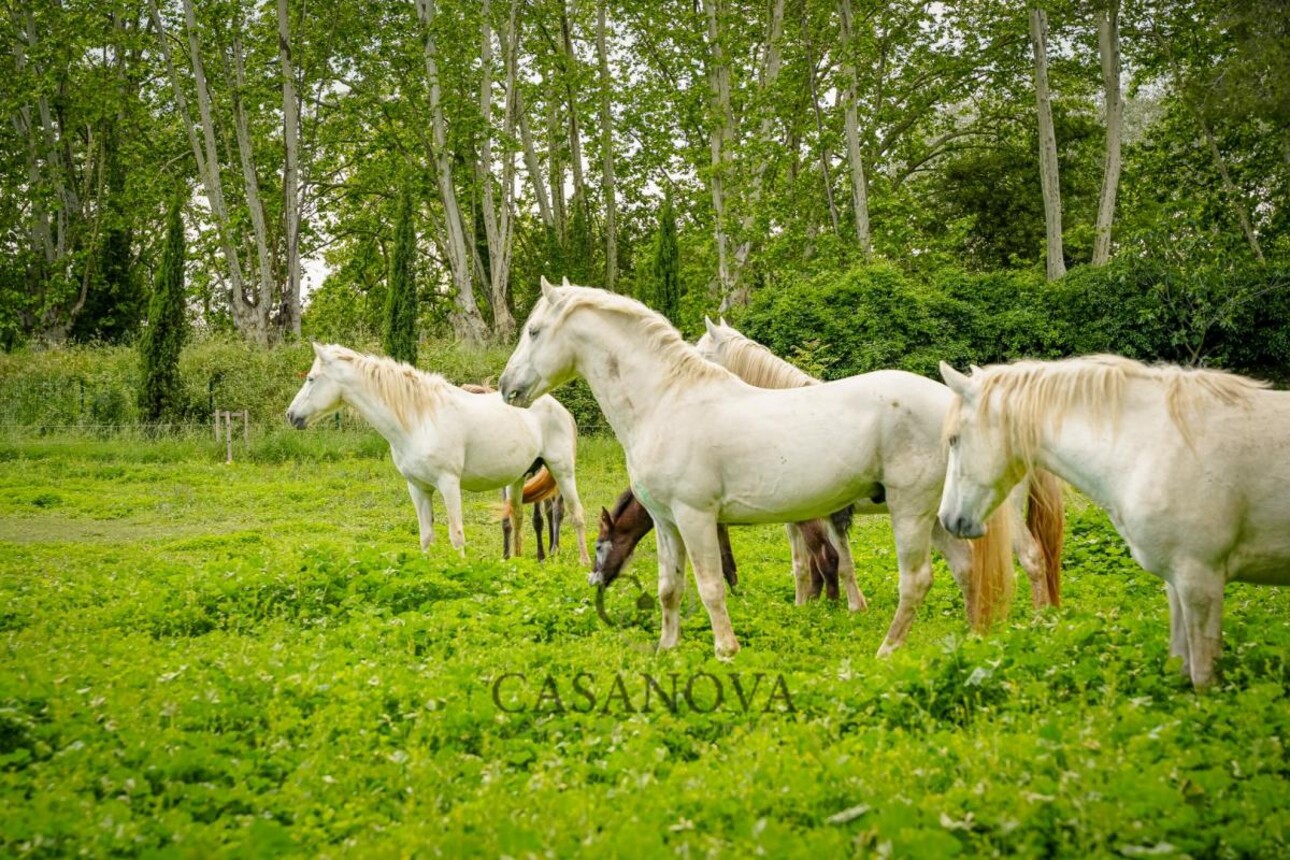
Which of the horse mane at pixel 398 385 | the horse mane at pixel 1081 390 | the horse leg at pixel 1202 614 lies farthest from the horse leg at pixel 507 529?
the horse leg at pixel 1202 614

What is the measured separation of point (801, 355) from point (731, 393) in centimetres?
1172

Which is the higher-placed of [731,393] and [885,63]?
[885,63]

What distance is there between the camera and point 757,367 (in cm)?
782

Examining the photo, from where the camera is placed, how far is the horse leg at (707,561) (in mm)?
5730

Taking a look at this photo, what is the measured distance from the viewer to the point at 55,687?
4754 mm

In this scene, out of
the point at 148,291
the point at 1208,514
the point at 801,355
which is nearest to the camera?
the point at 1208,514

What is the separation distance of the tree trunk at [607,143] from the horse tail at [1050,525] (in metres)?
23.3

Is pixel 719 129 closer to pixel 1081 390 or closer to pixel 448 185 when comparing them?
pixel 448 185

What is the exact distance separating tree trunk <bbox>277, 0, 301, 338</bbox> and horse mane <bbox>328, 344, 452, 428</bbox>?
58.0 ft

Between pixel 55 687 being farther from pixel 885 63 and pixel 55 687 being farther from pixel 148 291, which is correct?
pixel 148 291

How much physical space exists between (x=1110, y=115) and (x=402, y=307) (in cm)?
1809

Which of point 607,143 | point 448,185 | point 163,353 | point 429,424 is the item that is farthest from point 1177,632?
point 607,143

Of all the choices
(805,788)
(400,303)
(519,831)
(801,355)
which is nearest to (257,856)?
(519,831)

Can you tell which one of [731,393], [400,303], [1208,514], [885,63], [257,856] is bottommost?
[257,856]
